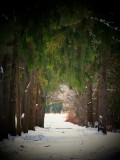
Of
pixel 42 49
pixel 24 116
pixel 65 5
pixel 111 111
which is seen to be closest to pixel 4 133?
pixel 24 116

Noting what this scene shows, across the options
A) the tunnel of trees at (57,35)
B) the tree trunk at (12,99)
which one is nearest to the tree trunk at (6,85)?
the tunnel of trees at (57,35)

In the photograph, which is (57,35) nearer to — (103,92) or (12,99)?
(12,99)

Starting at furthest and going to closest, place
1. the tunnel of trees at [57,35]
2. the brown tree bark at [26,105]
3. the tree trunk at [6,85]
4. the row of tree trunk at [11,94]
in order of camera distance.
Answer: the brown tree bark at [26,105], the tree trunk at [6,85], the row of tree trunk at [11,94], the tunnel of trees at [57,35]

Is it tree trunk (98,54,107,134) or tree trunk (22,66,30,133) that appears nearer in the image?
tree trunk (98,54,107,134)

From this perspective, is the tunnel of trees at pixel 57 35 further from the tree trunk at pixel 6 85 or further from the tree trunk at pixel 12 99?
the tree trunk at pixel 12 99

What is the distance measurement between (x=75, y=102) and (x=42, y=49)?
22.2 m

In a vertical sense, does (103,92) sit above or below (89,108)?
above

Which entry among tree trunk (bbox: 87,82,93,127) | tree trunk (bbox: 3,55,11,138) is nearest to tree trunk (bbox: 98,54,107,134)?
tree trunk (bbox: 3,55,11,138)

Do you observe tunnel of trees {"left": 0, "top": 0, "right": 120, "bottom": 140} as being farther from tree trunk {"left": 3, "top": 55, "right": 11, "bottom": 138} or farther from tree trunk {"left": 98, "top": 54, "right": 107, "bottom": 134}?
tree trunk {"left": 98, "top": 54, "right": 107, "bottom": 134}

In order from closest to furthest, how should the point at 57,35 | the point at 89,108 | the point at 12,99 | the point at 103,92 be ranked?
the point at 57,35, the point at 12,99, the point at 103,92, the point at 89,108

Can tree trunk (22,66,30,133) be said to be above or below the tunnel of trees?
below

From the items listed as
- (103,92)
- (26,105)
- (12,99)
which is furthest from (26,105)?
(103,92)

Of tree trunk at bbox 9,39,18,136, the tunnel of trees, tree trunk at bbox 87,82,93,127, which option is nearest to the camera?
the tunnel of trees

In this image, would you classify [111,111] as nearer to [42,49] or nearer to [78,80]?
[78,80]
